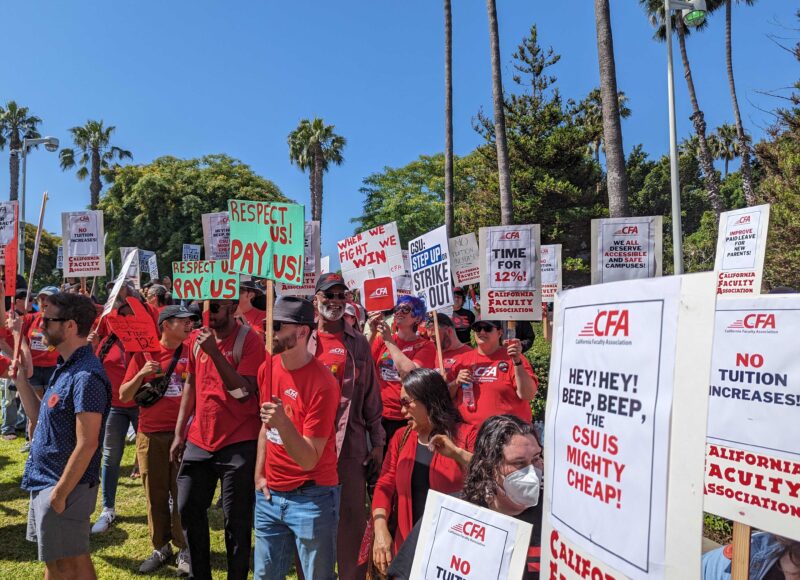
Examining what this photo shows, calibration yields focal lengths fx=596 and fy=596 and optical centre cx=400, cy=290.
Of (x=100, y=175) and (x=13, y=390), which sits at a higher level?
(x=100, y=175)

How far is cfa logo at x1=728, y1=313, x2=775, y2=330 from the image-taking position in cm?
275

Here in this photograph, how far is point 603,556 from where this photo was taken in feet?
4.97

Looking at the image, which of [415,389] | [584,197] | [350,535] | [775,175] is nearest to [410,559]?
[415,389]

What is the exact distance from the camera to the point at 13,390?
8.24 m

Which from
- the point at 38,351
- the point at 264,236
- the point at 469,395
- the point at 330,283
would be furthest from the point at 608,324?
the point at 38,351

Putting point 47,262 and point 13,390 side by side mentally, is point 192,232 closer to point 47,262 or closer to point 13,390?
point 47,262

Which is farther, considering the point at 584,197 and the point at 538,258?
the point at 584,197

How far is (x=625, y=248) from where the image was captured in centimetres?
597

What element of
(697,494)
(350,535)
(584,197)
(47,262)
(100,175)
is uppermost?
(100,175)

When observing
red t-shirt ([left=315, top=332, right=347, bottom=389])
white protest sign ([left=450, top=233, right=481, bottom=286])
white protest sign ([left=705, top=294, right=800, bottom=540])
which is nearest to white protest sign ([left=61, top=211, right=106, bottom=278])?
white protest sign ([left=450, top=233, right=481, bottom=286])

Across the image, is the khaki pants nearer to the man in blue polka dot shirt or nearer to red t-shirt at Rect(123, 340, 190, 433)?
red t-shirt at Rect(123, 340, 190, 433)

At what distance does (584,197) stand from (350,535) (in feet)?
86.5

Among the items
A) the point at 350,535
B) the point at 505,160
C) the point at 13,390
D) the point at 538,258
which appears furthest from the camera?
the point at 505,160

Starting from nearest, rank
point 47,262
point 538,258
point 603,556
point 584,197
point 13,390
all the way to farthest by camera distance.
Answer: point 603,556 < point 538,258 < point 13,390 < point 584,197 < point 47,262
